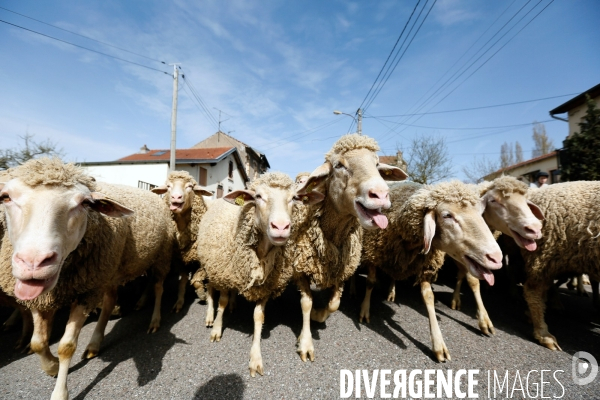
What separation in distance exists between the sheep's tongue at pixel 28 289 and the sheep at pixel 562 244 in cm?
471

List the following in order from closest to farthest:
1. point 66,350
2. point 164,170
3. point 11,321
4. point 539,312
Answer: point 66,350
point 539,312
point 11,321
point 164,170

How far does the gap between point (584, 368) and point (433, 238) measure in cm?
187

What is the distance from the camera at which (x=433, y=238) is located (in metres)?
2.89

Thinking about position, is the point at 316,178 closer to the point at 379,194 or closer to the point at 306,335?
the point at 379,194

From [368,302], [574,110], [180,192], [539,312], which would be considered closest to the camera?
[539,312]

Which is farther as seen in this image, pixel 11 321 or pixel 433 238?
pixel 11 321

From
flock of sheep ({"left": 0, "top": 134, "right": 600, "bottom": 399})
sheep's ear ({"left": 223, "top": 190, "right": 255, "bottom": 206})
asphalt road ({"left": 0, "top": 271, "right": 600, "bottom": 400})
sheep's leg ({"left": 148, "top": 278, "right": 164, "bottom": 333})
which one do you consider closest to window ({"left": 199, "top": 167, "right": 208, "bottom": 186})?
asphalt road ({"left": 0, "top": 271, "right": 600, "bottom": 400})

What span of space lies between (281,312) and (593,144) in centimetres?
760

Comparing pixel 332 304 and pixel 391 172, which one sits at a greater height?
pixel 391 172

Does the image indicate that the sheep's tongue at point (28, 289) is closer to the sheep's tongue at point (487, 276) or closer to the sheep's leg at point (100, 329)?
the sheep's leg at point (100, 329)

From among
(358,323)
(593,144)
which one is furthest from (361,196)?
(593,144)

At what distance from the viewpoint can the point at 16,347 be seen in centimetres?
294

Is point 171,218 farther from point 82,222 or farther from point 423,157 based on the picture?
point 423,157

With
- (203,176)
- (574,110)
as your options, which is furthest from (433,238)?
(203,176)
